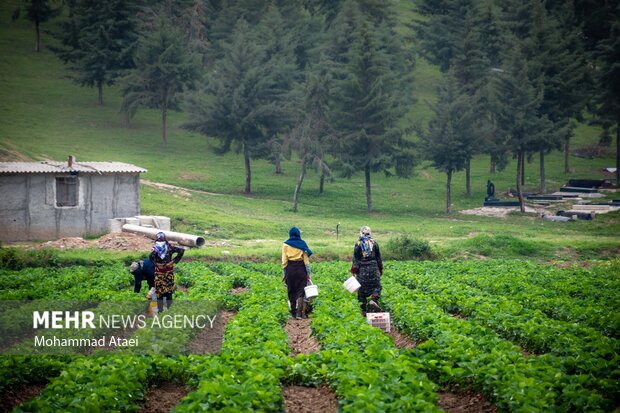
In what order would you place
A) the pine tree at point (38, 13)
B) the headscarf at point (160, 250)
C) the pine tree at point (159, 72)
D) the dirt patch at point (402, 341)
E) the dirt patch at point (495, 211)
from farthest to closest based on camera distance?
the pine tree at point (38, 13), the pine tree at point (159, 72), the dirt patch at point (495, 211), the headscarf at point (160, 250), the dirt patch at point (402, 341)

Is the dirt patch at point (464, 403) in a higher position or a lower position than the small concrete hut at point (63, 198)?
lower

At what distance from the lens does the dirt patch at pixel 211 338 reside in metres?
15.2

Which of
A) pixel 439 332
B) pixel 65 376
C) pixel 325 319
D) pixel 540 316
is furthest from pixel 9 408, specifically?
pixel 540 316

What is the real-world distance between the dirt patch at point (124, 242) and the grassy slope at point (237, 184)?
2040mm

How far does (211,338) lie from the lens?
16.6 metres

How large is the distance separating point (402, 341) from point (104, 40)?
203 ft

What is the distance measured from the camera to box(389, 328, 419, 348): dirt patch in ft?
52.6

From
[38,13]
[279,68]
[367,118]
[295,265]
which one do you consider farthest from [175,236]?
[38,13]

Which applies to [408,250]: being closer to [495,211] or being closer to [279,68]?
[495,211]

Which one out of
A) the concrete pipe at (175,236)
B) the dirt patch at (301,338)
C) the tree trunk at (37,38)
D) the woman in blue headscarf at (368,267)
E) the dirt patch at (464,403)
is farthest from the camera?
the tree trunk at (37,38)

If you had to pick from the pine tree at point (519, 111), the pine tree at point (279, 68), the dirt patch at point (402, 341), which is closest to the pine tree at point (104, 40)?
the pine tree at point (279, 68)

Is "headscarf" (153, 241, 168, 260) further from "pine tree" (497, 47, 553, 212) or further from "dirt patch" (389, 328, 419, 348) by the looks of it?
"pine tree" (497, 47, 553, 212)

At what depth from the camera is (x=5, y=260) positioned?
28016mm

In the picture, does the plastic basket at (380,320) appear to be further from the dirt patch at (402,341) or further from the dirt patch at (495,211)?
the dirt patch at (495,211)
